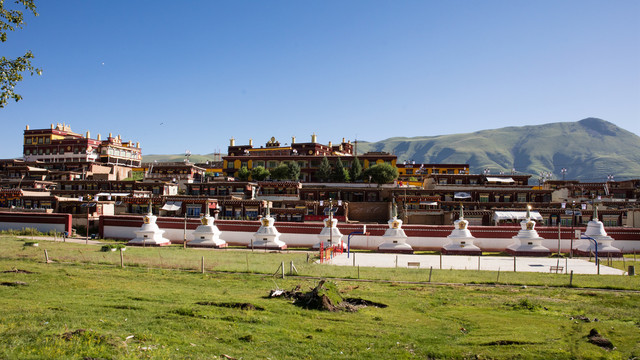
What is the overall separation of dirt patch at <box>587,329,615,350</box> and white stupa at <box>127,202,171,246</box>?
44.2 meters

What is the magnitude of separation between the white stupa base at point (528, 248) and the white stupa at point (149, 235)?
117ft

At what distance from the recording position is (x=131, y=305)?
65.5ft

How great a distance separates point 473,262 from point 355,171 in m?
59.4

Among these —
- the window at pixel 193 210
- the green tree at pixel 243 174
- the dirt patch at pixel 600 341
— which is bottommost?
the dirt patch at pixel 600 341

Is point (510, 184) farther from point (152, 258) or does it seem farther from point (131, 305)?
point (131, 305)

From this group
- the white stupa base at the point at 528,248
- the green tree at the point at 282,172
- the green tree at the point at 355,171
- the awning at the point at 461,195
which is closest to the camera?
the white stupa base at the point at 528,248

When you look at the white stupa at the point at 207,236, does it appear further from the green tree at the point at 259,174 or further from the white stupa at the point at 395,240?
the green tree at the point at 259,174

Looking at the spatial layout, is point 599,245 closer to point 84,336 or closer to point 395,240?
point 395,240

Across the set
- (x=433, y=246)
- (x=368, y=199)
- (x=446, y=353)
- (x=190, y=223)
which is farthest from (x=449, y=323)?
(x=368, y=199)

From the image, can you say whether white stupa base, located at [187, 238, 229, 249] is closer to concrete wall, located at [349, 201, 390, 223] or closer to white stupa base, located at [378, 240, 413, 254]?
white stupa base, located at [378, 240, 413, 254]

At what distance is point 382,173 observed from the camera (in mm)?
95125

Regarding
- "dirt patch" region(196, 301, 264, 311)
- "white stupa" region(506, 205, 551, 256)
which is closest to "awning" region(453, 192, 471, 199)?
"white stupa" region(506, 205, 551, 256)

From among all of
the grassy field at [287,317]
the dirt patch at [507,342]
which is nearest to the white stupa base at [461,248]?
the grassy field at [287,317]

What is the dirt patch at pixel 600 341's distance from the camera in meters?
16.4
